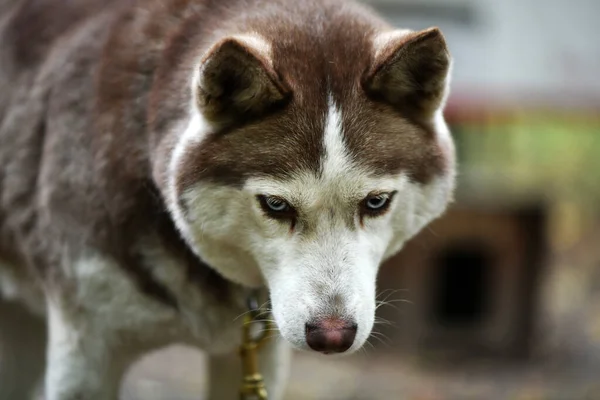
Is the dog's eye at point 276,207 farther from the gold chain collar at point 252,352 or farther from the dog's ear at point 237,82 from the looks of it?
the gold chain collar at point 252,352

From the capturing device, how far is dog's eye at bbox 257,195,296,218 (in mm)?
2082

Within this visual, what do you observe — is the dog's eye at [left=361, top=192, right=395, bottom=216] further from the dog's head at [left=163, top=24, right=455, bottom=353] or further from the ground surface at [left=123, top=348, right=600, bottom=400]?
the ground surface at [left=123, top=348, right=600, bottom=400]

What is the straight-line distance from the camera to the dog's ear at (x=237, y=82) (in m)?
2.00

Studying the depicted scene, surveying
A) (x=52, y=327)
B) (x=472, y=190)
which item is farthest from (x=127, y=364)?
(x=472, y=190)

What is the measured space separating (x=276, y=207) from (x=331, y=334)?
288 mm

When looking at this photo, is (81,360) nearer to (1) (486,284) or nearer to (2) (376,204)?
(2) (376,204)

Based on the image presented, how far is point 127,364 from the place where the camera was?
2.69 m

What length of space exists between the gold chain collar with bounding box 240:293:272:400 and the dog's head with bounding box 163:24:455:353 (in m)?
0.38

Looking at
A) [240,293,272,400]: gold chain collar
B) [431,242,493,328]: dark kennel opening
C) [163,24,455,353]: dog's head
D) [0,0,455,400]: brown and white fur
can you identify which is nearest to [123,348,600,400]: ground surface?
[431,242,493,328]: dark kennel opening

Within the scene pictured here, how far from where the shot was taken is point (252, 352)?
259cm

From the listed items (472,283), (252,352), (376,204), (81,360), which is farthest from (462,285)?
(376,204)

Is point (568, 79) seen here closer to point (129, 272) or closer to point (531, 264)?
point (531, 264)

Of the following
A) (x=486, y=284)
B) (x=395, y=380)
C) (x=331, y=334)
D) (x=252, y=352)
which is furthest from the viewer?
(x=486, y=284)

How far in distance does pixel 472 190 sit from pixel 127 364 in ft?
8.92
